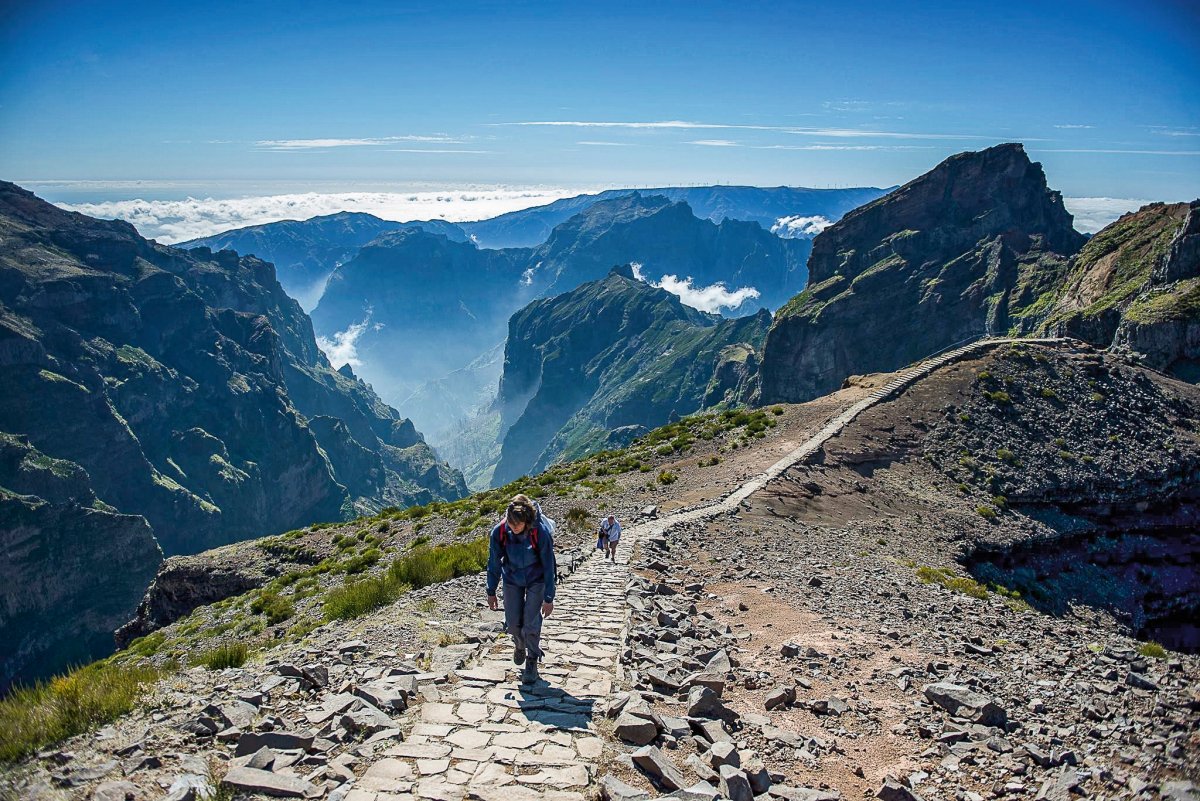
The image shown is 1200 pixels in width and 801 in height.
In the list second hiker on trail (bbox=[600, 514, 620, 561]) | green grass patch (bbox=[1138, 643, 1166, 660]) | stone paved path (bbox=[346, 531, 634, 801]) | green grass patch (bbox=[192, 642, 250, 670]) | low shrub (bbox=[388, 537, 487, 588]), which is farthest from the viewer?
second hiker on trail (bbox=[600, 514, 620, 561])

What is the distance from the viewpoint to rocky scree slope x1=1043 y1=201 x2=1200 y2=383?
8588cm

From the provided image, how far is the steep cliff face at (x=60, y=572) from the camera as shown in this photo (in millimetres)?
170125

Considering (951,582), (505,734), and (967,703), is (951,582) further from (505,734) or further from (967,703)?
(505,734)

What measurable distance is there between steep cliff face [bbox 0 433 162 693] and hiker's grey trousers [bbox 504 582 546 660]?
199 meters

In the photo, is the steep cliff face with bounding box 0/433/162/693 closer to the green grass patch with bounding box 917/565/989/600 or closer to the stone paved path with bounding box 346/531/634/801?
the green grass patch with bounding box 917/565/989/600

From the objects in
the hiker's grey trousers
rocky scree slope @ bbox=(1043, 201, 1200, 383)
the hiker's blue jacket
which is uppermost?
rocky scree slope @ bbox=(1043, 201, 1200, 383)

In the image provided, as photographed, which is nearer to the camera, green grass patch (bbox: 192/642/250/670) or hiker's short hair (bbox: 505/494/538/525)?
hiker's short hair (bbox: 505/494/538/525)

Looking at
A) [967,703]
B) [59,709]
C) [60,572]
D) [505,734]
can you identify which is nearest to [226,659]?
[59,709]

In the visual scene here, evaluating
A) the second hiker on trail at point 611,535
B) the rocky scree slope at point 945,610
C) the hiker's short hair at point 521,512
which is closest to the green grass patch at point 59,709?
the hiker's short hair at point 521,512

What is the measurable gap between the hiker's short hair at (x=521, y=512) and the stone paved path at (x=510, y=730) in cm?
256

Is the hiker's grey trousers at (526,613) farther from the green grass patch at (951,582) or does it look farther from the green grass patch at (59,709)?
the green grass patch at (951,582)

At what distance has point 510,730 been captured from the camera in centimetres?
925

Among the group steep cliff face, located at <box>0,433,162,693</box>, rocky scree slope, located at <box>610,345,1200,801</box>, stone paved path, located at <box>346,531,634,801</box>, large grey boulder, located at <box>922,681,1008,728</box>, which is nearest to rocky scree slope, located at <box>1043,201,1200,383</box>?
rocky scree slope, located at <box>610,345,1200,801</box>

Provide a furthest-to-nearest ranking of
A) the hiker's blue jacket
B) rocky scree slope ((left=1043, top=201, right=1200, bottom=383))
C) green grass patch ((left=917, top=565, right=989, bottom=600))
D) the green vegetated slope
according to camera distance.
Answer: rocky scree slope ((left=1043, top=201, right=1200, bottom=383)) < green grass patch ((left=917, top=565, right=989, bottom=600)) < the hiker's blue jacket < the green vegetated slope
